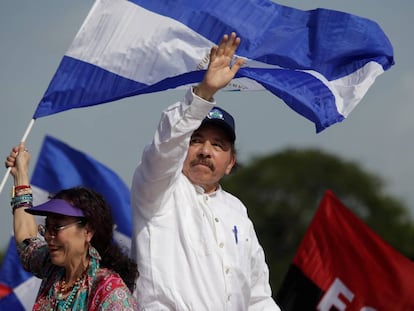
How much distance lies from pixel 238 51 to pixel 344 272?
4.52 meters

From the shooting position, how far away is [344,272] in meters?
12.6

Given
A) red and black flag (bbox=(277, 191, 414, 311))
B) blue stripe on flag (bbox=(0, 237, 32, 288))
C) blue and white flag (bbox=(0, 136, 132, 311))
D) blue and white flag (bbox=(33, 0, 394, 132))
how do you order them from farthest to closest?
blue stripe on flag (bbox=(0, 237, 32, 288)) → blue and white flag (bbox=(0, 136, 132, 311)) → red and black flag (bbox=(277, 191, 414, 311)) → blue and white flag (bbox=(33, 0, 394, 132))

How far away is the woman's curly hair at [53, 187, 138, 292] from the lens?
24.0 feet

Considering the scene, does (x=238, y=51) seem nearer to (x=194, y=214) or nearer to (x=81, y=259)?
(x=194, y=214)

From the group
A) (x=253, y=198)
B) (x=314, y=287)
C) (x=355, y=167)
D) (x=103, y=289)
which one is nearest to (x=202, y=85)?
(x=103, y=289)

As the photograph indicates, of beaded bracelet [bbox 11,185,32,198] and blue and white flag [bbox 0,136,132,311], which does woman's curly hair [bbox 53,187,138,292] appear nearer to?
beaded bracelet [bbox 11,185,32,198]

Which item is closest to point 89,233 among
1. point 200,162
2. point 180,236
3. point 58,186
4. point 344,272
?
point 180,236

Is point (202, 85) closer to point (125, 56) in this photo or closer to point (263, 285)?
point (125, 56)

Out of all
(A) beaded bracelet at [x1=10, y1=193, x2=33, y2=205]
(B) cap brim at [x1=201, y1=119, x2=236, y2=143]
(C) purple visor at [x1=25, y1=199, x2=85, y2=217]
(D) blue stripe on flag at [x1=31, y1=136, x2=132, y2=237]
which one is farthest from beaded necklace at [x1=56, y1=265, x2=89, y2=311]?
(D) blue stripe on flag at [x1=31, y1=136, x2=132, y2=237]

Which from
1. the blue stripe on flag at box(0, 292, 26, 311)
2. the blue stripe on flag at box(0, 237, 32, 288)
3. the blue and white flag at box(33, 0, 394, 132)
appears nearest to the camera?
the blue and white flag at box(33, 0, 394, 132)

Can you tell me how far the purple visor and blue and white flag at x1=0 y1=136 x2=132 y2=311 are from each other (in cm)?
584

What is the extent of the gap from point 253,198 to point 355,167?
748 cm

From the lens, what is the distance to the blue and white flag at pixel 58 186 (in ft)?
43.2

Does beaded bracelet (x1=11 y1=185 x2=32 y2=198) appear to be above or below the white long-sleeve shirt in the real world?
below
